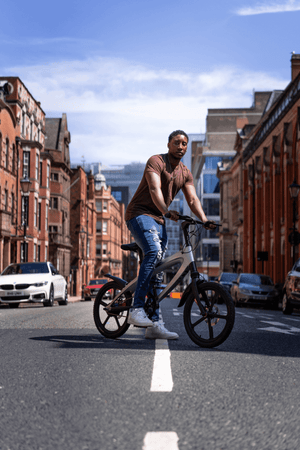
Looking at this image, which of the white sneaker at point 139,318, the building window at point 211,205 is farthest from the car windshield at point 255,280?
the building window at point 211,205

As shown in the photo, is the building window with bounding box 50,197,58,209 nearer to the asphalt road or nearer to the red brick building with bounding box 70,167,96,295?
the red brick building with bounding box 70,167,96,295

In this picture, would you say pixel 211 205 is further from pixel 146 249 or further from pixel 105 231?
pixel 146 249

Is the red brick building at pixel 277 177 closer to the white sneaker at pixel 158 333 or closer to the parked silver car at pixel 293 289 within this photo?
the parked silver car at pixel 293 289

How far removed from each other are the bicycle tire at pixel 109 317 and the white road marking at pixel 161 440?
4116 millimetres

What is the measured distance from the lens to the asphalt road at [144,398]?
3.11 metres

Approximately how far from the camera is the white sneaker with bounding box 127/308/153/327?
6734mm

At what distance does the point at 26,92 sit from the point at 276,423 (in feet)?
180

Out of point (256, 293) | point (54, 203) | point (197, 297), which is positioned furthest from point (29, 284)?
point (54, 203)

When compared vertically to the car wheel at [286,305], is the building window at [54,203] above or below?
above

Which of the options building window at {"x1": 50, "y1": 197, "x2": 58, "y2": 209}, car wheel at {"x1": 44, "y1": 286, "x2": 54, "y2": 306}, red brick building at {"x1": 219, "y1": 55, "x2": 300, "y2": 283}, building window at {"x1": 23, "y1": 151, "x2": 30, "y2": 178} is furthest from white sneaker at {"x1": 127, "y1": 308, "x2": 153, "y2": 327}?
building window at {"x1": 50, "y1": 197, "x2": 58, "y2": 209}

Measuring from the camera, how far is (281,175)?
49.5m

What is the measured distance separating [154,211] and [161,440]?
4.22 m

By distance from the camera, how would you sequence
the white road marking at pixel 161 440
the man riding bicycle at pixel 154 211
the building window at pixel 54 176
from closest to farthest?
1. the white road marking at pixel 161 440
2. the man riding bicycle at pixel 154 211
3. the building window at pixel 54 176

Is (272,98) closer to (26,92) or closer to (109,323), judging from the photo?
(26,92)
